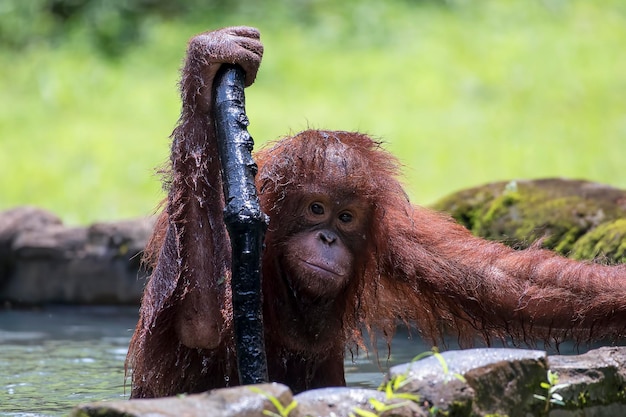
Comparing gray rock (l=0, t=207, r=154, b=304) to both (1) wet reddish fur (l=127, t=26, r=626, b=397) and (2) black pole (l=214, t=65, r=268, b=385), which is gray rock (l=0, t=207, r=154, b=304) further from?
(2) black pole (l=214, t=65, r=268, b=385)

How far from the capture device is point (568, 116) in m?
13.4

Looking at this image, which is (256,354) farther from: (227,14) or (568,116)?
(227,14)

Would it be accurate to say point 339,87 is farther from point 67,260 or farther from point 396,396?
point 396,396

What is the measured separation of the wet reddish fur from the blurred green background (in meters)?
6.32

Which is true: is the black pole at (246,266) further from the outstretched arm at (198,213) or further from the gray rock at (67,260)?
the gray rock at (67,260)

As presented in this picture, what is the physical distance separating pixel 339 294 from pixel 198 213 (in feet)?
2.24

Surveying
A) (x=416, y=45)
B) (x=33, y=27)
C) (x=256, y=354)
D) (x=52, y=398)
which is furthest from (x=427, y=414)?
(x=33, y=27)

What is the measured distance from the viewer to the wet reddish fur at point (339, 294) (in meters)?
3.82

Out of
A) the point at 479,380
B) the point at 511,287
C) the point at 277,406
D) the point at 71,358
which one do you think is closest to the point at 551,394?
the point at 479,380

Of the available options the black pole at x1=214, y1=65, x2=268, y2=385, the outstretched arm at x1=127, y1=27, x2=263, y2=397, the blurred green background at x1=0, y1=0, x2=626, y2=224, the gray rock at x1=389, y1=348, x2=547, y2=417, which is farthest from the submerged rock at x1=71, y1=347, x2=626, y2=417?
the blurred green background at x1=0, y1=0, x2=626, y2=224

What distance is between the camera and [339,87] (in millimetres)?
14594

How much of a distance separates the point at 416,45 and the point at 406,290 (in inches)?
463

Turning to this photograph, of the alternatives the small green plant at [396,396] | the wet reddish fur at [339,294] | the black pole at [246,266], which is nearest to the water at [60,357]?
the wet reddish fur at [339,294]

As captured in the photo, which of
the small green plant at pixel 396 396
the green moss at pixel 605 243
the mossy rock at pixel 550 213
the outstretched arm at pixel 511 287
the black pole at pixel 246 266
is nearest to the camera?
the small green plant at pixel 396 396
